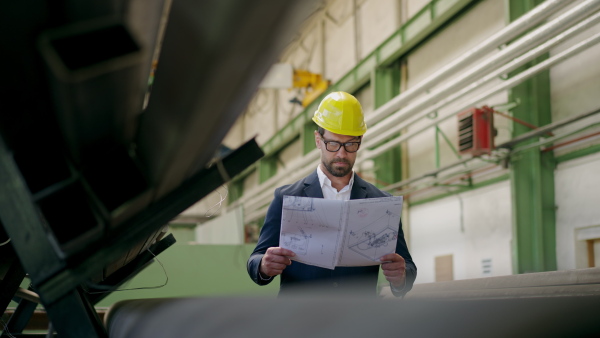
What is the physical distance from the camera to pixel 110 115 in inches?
31.4

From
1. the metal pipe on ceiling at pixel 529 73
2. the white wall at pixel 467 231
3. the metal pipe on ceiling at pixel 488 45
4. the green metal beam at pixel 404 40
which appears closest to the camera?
the metal pipe on ceiling at pixel 529 73

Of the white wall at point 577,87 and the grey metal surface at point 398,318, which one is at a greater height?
the white wall at point 577,87

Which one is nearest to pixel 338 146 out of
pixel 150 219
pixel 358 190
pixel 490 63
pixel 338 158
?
pixel 338 158

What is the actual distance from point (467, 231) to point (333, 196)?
457 centimetres

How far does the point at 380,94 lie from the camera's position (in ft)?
25.6

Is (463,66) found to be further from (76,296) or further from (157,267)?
(76,296)

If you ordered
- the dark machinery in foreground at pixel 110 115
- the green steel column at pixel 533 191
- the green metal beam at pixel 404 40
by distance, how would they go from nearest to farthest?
the dark machinery in foreground at pixel 110 115 → the green steel column at pixel 533 191 → the green metal beam at pixel 404 40

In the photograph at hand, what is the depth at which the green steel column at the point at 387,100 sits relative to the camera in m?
7.68

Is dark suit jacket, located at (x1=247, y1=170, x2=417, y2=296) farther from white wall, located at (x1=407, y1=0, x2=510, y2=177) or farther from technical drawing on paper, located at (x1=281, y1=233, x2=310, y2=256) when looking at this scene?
white wall, located at (x1=407, y1=0, x2=510, y2=177)

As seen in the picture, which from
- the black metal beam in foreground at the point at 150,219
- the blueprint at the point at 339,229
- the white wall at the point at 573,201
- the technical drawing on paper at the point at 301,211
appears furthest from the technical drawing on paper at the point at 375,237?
the white wall at the point at 573,201

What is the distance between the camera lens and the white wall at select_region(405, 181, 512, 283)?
5738 mm

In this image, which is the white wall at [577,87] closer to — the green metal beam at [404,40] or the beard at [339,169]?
the green metal beam at [404,40]

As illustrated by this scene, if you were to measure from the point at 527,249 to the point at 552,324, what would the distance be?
483 centimetres

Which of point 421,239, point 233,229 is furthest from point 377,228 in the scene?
point 421,239
